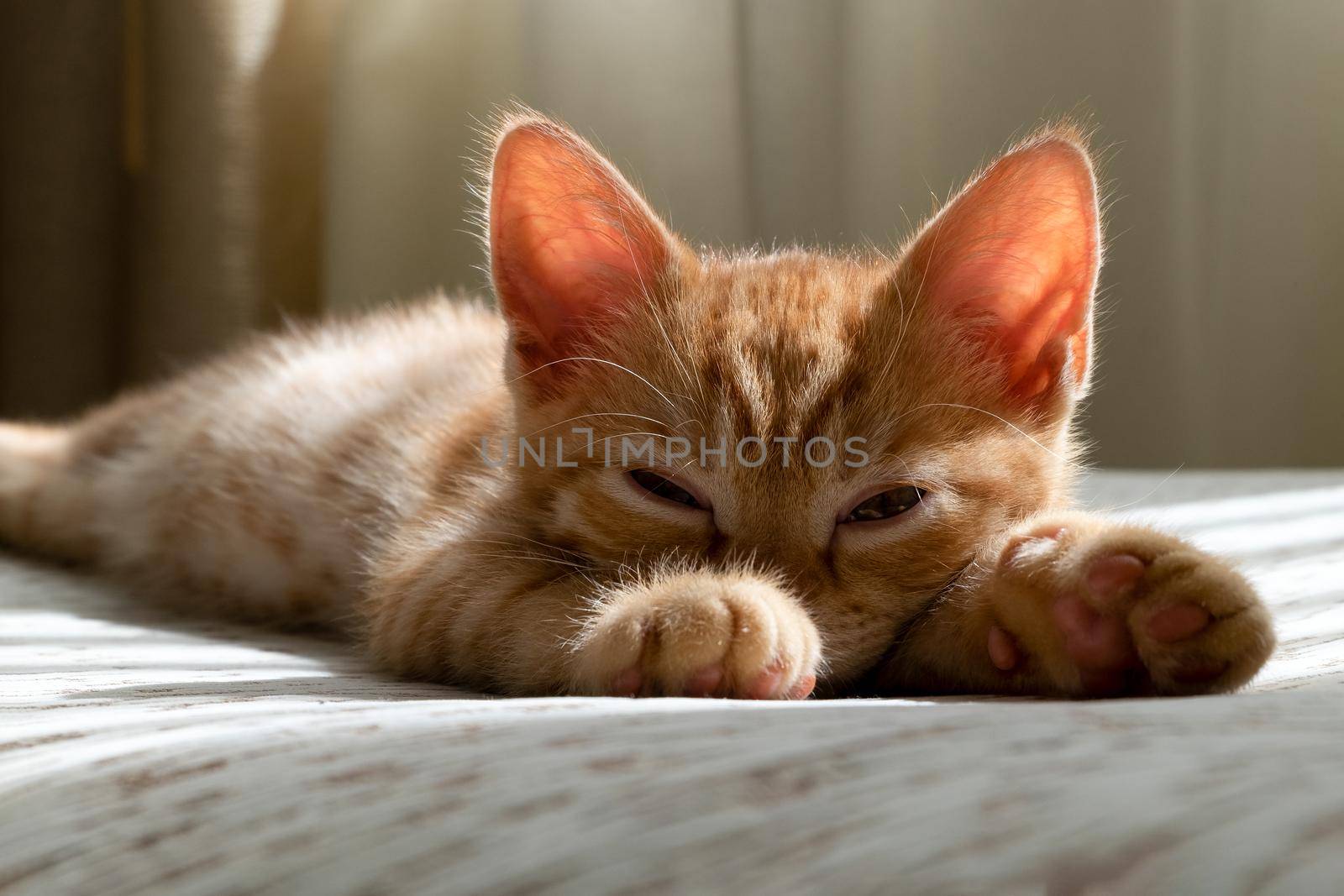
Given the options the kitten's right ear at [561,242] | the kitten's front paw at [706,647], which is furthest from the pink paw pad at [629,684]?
the kitten's right ear at [561,242]

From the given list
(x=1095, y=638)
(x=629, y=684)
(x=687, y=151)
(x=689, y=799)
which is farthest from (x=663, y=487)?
(x=687, y=151)

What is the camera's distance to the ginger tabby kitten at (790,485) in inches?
30.2

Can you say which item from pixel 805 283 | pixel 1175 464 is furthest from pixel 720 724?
pixel 1175 464

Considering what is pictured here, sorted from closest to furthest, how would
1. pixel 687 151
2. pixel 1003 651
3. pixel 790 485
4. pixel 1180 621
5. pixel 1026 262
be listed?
pixel 1180 621, pixel 1003 651, pixel 790 485, pixel 1026 262, pixel 687 151

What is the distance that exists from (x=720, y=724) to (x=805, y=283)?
2.27ft

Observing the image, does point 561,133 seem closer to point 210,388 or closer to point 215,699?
point 215,699

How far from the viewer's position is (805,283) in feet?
3.80

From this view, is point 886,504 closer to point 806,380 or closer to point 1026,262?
A: point 806,380

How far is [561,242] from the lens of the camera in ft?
3.79

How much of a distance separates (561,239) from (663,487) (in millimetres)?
286

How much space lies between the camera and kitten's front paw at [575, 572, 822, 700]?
75 cm

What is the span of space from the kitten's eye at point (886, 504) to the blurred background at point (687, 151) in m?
1.34

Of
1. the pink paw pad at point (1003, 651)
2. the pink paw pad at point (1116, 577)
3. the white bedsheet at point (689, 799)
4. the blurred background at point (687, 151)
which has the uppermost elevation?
the blurred background at point (687, 151)

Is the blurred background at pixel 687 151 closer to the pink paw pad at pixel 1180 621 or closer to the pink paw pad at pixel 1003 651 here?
the pink paw pad at pixel 1003 651
